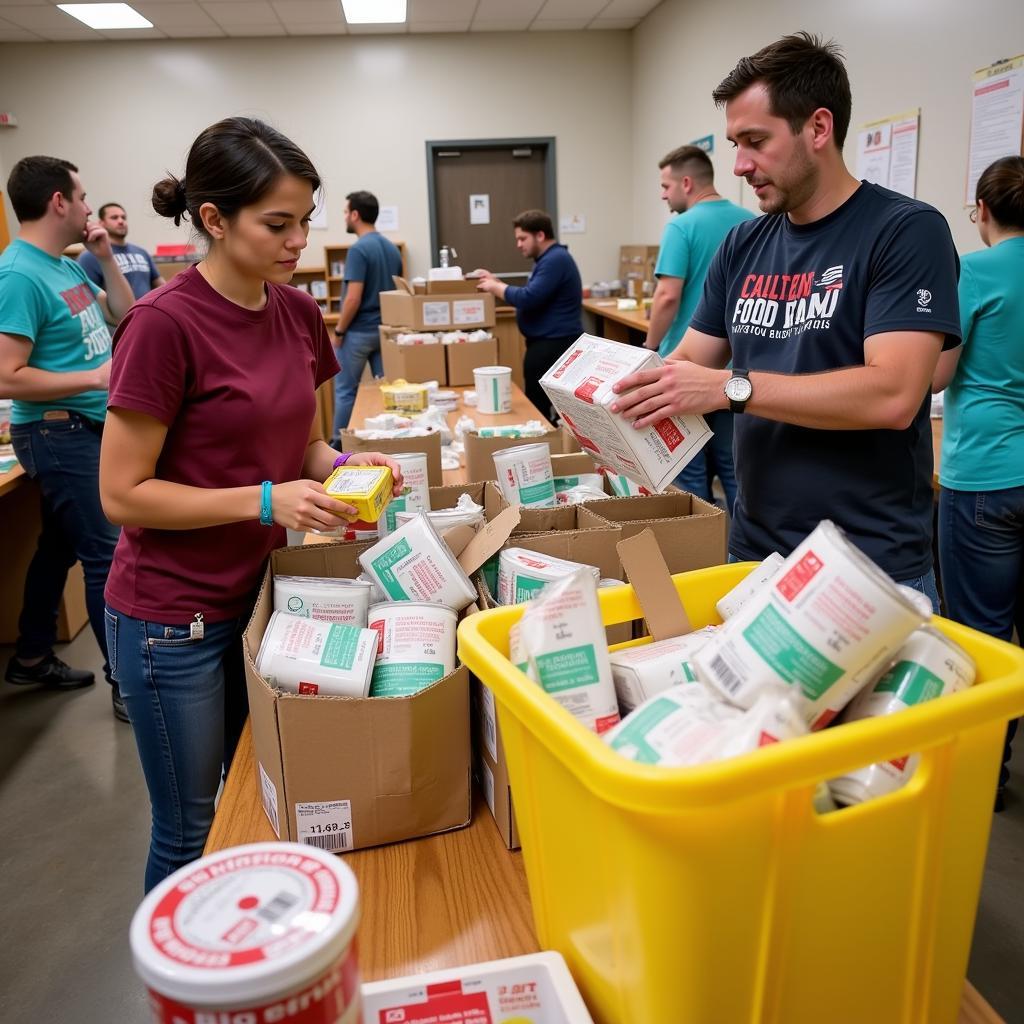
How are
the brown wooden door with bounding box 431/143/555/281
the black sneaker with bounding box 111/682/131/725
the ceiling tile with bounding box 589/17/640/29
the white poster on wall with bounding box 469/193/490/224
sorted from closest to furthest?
the black sneaker with bounding box 111/682/131/725 → the ceiling tile with bounding box 589/17/640/29 → the brown wooden door with bounding box 431/143/555/281 → the white poster on wall with bounding box 469/193/490/224

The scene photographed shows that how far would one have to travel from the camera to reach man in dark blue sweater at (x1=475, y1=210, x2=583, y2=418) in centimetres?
471

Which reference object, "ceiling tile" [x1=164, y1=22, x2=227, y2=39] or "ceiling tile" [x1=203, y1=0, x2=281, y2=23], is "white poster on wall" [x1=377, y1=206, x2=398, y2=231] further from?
"ceiling tile" [x1=164, y1=22, x2=227, y2=39]

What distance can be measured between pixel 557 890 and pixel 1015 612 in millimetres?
2048

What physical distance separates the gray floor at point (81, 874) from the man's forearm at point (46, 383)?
3.61ft

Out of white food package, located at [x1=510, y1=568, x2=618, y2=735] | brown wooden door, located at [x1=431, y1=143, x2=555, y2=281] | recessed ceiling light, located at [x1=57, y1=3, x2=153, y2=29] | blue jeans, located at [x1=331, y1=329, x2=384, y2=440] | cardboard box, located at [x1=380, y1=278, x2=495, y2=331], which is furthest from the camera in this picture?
brown wooden door, located at [x1=431, y1=143, x2=555, y2=281]

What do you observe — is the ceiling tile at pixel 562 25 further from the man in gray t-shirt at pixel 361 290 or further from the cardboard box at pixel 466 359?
the cardboard box at pixel 466 359

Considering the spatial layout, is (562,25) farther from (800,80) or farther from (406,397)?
(800,80)

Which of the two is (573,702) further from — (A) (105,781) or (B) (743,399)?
(A) (105,781)

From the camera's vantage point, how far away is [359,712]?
3.06 feet

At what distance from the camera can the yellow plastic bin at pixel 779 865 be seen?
1.71ft

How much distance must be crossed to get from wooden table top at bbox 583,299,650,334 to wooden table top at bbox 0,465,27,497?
3293mm

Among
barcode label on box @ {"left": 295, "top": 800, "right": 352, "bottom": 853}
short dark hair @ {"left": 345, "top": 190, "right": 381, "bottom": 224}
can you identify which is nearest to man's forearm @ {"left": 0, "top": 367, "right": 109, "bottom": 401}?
barcode label on box @ {"left": 295, "top": 800, "right": 352, "bottom": 853}

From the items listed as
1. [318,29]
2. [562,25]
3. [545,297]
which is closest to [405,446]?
[545,297]

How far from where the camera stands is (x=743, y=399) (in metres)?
1.24
